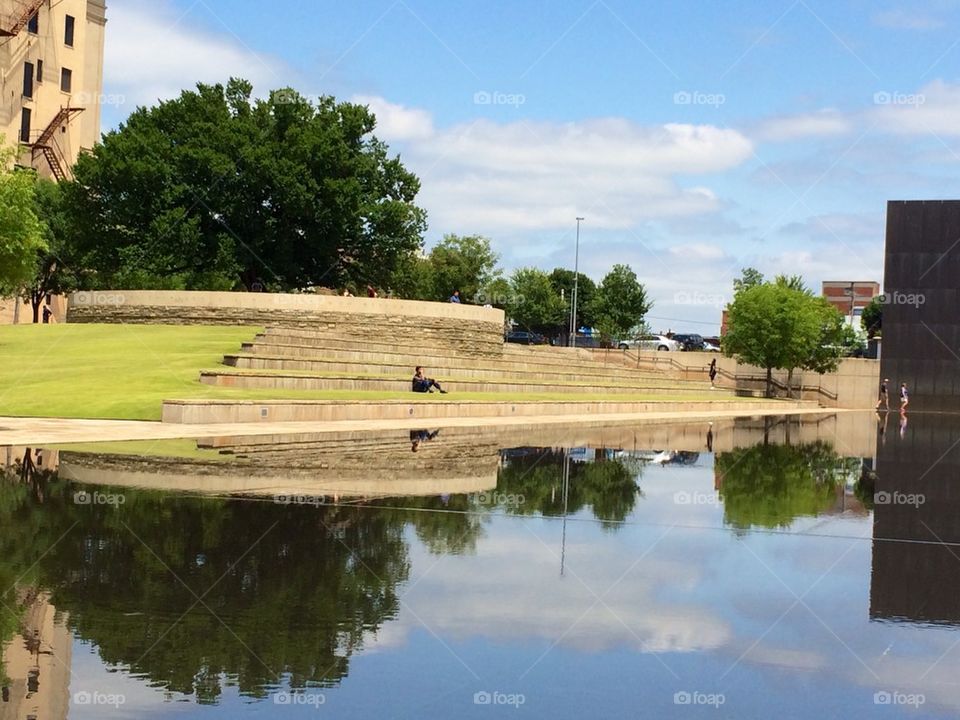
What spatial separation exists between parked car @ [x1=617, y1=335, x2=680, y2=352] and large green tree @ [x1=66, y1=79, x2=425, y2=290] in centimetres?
2567

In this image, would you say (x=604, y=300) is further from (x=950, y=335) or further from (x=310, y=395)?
(x=310, y=395)

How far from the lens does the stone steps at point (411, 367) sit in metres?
36.7

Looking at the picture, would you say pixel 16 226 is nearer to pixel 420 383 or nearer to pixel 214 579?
pixel 420 383

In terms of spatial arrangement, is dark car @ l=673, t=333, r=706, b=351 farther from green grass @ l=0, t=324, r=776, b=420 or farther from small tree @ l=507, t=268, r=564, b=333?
green grass @ l=0, t=324, r=776, b=420

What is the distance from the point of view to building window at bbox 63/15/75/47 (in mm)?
77250

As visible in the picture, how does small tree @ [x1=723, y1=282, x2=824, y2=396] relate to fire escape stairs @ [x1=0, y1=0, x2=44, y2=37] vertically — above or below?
below

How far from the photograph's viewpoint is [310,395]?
31.8 meters

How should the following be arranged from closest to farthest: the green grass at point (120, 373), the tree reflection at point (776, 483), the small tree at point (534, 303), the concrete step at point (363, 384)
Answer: the tree reflection at point (776, 483)
the green grass at point (120, 373)
the concrete step at point (363, 384)
the small tree at point (534, 303)

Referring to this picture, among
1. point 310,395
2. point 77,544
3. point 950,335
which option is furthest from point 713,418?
point 77,544

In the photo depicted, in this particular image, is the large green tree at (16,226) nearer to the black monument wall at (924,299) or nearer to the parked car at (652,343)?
the parked car at (652,343)

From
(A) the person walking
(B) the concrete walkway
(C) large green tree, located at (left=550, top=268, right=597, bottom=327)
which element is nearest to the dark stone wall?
(B) the concrete walkway

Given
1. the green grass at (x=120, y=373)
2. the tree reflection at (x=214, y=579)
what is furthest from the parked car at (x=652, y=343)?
the tree reflection at (x=214, y=579)

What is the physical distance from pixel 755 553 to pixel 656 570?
1.68 meters

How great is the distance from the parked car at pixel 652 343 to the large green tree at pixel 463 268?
1693 cm
